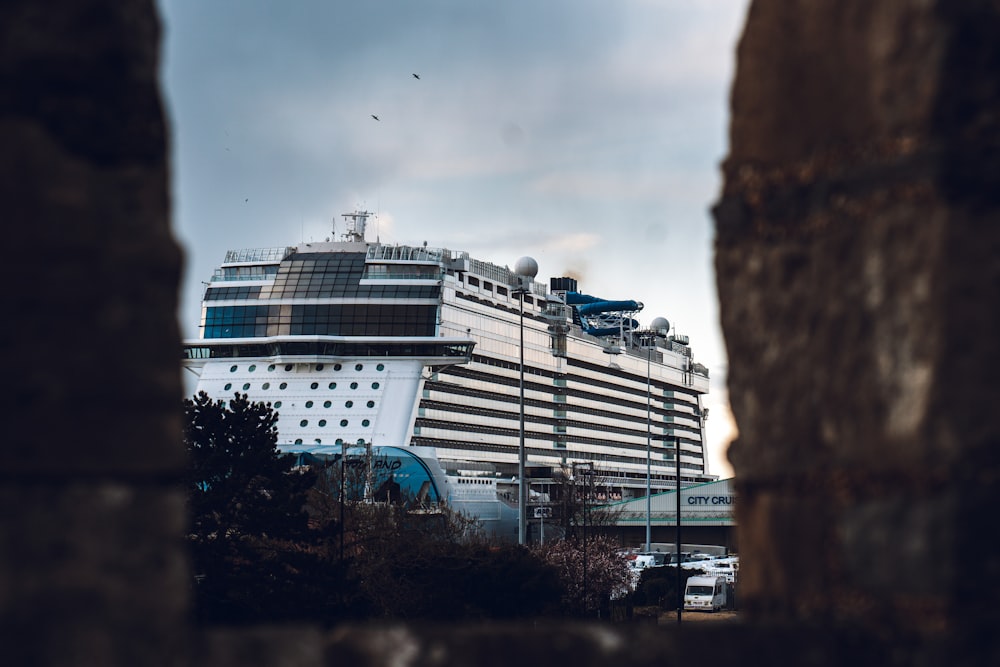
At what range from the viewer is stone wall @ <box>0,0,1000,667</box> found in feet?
6.33

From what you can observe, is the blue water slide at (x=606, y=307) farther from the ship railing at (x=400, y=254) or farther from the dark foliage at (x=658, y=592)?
the dark foliage at (x=658, y=592)

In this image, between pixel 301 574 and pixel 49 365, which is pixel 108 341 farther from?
pixel 301 574

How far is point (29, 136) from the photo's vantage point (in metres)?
1.97

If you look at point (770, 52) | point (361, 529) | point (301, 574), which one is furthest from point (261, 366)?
point (770, 52)

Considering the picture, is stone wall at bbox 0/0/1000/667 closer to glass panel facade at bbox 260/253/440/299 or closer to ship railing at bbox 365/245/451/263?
glass panel facade at bbox 260/253/440/299

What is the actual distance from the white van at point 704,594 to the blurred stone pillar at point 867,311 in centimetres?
4317

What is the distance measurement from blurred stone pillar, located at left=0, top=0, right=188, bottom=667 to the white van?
4396 cm

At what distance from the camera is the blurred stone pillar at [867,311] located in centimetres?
225

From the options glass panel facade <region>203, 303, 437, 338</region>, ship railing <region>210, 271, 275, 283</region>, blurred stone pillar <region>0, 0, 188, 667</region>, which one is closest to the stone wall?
blurred stone pillar <region>0, 0, 188, 667</region>

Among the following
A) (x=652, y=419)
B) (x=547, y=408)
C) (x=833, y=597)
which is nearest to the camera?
(x=833, y=597)

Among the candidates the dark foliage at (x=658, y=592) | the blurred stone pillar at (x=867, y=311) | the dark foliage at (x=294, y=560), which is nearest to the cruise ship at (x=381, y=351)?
the dark foliage at (x=658, y=592)

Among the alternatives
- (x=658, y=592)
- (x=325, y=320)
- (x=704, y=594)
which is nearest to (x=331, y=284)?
(x=325, y=320)

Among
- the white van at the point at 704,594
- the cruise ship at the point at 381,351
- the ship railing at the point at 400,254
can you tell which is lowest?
the white van at the point at 704,594

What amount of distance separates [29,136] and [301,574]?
24.1 meters
